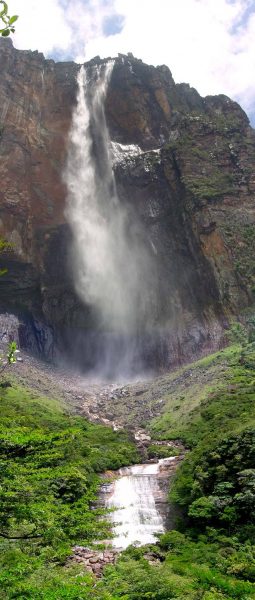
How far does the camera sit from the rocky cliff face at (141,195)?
172 ft

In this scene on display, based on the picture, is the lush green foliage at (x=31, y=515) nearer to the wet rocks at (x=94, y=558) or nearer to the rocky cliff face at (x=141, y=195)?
the wet rocks at (x=94, y=558)

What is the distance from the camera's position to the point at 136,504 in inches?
723

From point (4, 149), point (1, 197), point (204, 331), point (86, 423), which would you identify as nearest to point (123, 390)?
point (204, 331)

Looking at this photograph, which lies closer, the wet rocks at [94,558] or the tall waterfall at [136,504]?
the wet rocks at [94,558]

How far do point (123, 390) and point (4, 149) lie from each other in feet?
116

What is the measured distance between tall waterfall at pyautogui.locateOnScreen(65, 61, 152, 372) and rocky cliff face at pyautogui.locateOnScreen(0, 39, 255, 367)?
140 cm

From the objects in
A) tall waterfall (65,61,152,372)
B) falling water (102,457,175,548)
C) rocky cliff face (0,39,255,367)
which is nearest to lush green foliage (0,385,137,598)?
falling water (102,457,175,548)

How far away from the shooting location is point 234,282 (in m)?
49.0

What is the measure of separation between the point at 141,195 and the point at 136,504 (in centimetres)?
4754

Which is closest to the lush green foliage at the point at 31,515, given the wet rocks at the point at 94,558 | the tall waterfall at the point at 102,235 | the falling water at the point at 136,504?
the wet rocks at the point at 94,558

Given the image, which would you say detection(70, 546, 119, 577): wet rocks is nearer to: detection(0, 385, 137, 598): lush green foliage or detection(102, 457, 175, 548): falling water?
detection(102, 457, 175, 548): falling water

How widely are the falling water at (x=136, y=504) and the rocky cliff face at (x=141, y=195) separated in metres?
29.4

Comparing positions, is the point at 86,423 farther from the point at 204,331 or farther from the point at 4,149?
the point at 4,149

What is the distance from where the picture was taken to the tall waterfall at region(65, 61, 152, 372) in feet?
194
